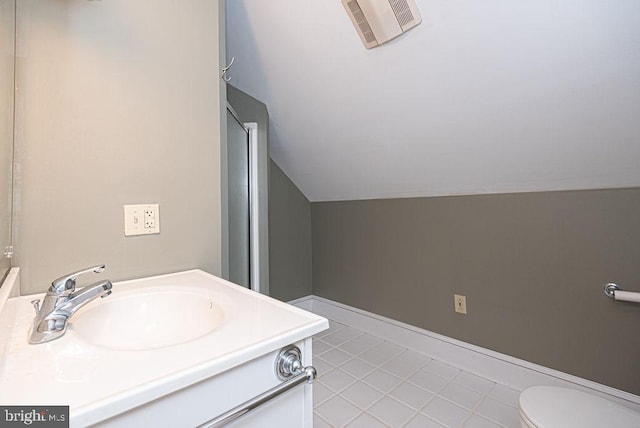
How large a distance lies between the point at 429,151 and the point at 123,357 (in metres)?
1.78

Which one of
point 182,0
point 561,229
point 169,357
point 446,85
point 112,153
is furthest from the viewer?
point 561,229

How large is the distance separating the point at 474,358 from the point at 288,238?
1869mm

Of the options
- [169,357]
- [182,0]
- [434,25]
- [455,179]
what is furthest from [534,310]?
[182,0]

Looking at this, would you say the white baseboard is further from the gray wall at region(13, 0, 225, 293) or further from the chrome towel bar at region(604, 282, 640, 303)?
the gray wall at region(13, 0, 225, 293)

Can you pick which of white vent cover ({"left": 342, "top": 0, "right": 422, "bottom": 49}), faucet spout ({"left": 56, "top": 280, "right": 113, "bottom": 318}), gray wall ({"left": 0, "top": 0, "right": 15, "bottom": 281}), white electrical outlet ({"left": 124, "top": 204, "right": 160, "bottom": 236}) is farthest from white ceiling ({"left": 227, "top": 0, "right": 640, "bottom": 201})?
faucet spout ({"left": 56, "top": 280, "right": 113, "bottom": 318})

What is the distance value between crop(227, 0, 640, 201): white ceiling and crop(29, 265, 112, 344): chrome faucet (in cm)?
157

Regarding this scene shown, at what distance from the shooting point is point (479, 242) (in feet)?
6.06

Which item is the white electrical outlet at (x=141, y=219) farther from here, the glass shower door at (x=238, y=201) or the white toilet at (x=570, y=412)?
the white toilet at (x=570, y=412)

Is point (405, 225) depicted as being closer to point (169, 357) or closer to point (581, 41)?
point (581, 41)

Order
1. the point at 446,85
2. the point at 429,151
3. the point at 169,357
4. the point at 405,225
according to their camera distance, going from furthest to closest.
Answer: the point at 405,225 < the point at 429,151 < the point at 446,85 < the point at 169,357

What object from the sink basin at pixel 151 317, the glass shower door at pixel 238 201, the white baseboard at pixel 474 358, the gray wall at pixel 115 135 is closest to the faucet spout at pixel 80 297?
the sink basin at pixel 151 317

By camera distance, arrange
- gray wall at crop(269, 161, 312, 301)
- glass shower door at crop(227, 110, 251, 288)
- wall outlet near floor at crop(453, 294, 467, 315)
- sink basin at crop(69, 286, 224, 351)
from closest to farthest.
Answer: sink basin at crop(69, 286, 224, 351)
glass shower door at crop(227, 110, 251, 288)
wall outlet near floor at crop(453, 294, 467, 315)
gray wall at crop(269, 161, 312, 301)

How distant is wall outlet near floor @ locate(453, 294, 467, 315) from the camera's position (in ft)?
6.27

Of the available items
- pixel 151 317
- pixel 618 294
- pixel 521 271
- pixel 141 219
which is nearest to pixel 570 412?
pixel 618 294
